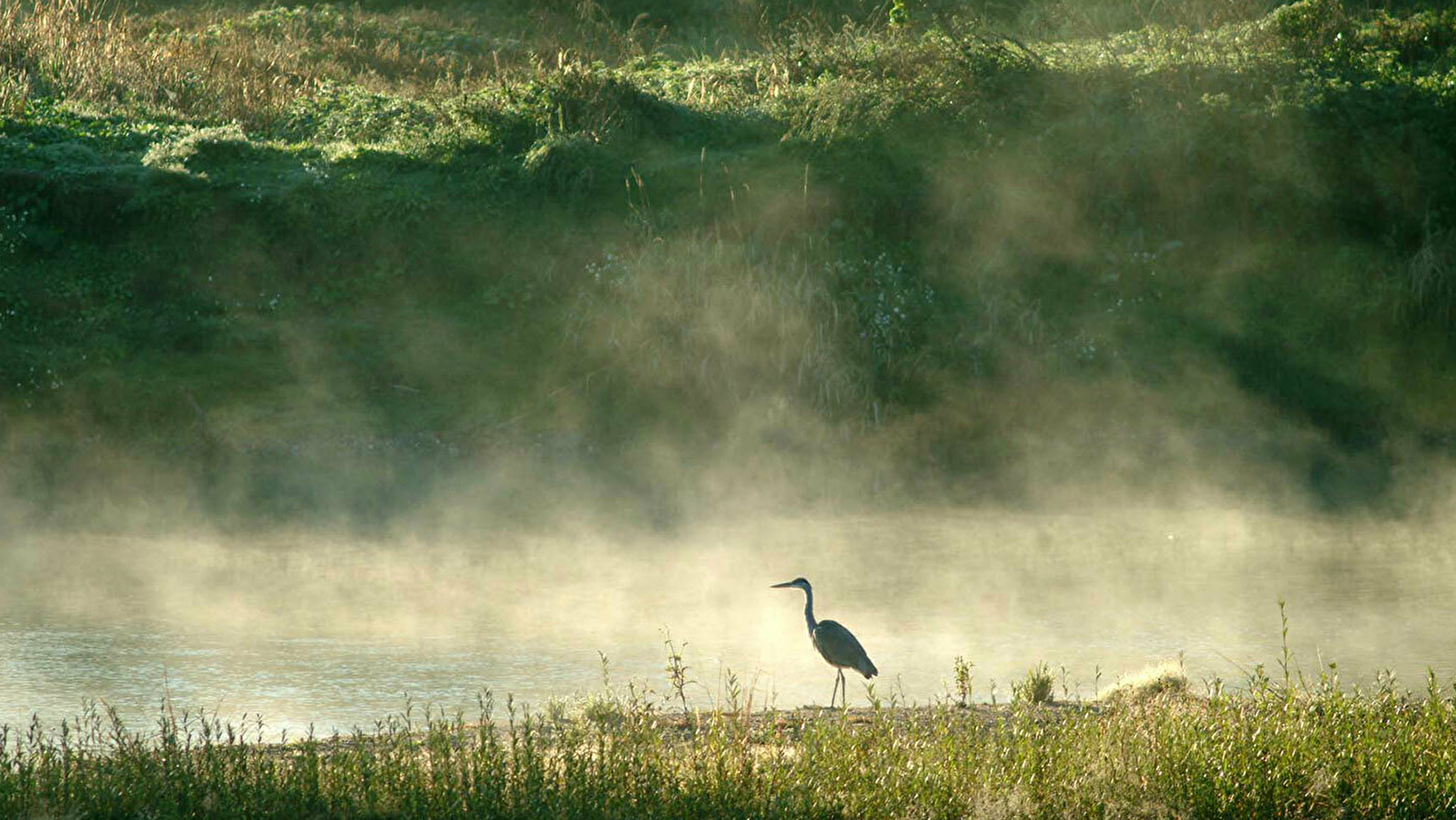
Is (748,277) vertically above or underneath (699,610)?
above

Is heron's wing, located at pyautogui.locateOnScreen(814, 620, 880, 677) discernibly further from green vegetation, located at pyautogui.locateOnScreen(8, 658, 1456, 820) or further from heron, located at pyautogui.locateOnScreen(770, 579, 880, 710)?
green vegetation, located at pyautogui.locateOnScreen(8, 658, 1456, 820)

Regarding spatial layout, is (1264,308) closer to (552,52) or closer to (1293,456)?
(1293,456)

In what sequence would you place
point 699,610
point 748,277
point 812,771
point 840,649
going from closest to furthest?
point 812,771 < point 840,649 < point 699,610 < point 748,277

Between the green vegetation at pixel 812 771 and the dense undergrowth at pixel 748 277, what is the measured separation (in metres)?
7.82

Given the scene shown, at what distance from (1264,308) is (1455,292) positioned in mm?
2080

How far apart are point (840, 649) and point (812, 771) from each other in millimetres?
2231

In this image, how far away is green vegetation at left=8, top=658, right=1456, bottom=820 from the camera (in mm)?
6711

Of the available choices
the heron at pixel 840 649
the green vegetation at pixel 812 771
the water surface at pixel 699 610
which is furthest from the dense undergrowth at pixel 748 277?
the green vegetation at pixel 812 771

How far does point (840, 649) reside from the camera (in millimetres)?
9367

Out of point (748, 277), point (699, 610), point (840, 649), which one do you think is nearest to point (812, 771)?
point (840, 649)

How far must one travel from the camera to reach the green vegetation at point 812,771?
6.71 m

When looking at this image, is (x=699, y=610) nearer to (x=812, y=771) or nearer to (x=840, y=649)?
(x=840, y=649)

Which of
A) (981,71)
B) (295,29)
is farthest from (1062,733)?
(295,29)

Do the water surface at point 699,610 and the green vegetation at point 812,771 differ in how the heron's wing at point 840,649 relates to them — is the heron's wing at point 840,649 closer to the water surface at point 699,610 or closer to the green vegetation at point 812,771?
the water surface at point 699,610
